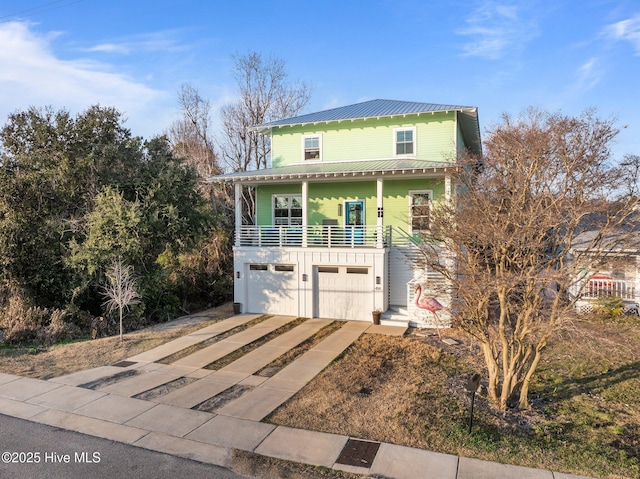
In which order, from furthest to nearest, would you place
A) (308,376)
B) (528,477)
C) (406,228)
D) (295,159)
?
1. (295,159)
2. (406,228)
3. (308,376)
4. (528,477)

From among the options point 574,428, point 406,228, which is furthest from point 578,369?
point 406,228

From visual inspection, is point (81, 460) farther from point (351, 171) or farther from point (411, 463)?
point (351, 171)

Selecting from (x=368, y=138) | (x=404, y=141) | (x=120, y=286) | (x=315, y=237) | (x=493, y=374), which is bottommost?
(x=493, y=374)

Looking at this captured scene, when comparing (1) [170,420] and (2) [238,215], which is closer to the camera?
(1) [170,420]

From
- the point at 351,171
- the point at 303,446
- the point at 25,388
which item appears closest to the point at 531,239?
the point at 303,446

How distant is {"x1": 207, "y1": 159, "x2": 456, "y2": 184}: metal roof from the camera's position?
14.1m

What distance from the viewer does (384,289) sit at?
14383 millimetres

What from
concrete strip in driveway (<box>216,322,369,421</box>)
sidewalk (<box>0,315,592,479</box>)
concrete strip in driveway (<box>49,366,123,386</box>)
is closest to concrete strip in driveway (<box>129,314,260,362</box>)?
sidewalk (<box>0,315,592,479</box>)

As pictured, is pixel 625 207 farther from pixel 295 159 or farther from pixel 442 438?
pixel 295 159

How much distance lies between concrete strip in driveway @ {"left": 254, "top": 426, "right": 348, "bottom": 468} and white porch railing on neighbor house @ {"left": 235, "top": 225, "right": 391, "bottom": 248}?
9014 millimetres

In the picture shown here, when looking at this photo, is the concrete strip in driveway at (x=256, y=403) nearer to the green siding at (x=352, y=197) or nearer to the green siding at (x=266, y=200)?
the green siding at (x=352, y=197)

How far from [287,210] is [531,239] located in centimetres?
1255

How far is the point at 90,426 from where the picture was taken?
6.31m

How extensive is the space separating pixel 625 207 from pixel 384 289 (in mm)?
8609
